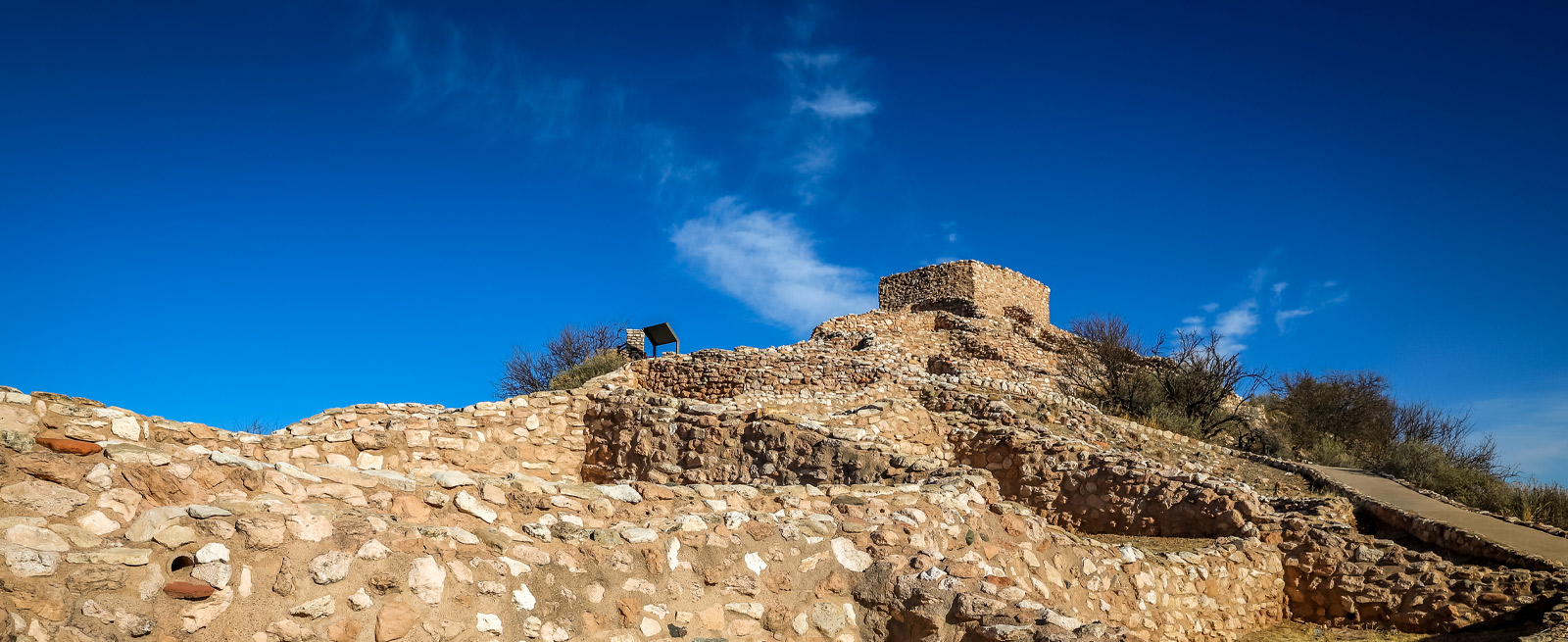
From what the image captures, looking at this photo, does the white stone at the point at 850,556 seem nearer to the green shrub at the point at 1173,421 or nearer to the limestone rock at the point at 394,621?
the limestone rock at the point at 394,621

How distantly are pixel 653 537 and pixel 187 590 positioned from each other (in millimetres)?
2075

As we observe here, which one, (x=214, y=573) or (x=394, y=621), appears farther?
(x=394, y=621)

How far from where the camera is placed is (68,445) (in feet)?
11.8

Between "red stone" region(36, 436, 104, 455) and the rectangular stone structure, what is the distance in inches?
1026

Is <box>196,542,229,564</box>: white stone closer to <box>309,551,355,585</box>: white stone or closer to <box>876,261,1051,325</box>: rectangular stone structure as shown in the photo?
<box>309,551,355,585</box>: white stone

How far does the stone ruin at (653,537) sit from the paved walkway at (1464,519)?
75 cm

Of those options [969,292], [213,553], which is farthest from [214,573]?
[969,292]

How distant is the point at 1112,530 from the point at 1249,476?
171 inches

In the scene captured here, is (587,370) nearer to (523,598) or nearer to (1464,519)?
(1464,519)

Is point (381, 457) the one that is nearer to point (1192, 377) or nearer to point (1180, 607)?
point (1180, 607)

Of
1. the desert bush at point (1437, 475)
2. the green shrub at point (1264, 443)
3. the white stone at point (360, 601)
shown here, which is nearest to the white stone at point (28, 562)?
the white stone at point (360, 601)

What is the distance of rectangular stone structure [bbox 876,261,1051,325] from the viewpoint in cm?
2883

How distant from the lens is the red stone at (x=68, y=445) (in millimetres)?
3559

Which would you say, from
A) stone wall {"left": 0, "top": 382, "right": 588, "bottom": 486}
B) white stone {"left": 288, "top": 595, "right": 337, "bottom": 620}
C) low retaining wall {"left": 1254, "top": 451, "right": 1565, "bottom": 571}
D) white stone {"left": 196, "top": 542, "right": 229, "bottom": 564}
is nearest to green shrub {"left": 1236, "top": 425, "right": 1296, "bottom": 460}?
low retaining wall {"left": 1254, "top": 451, "right": 1565, "bottom": 571}
